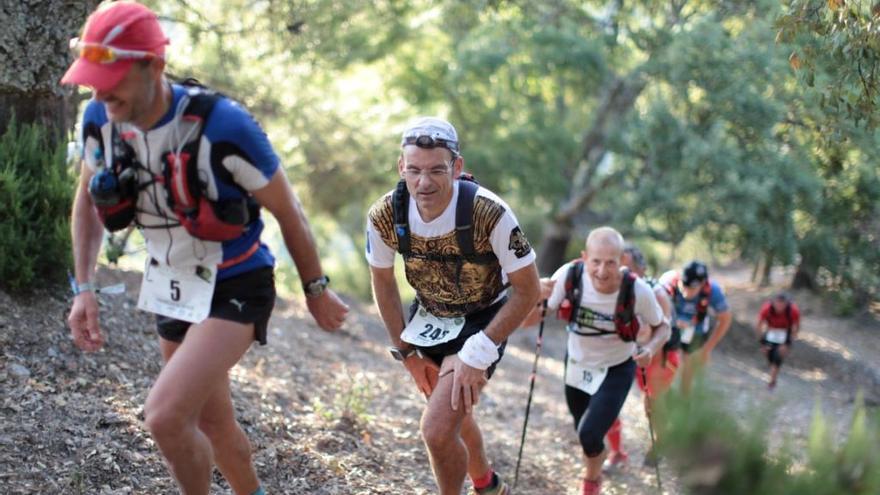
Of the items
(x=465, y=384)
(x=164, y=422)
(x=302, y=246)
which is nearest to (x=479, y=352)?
(x=465, y=384)

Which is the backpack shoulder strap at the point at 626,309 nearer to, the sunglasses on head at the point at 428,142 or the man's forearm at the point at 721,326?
the sunglasses on head at the point at 428,142

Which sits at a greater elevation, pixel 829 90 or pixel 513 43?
pixel 513 43

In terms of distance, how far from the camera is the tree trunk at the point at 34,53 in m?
6.77

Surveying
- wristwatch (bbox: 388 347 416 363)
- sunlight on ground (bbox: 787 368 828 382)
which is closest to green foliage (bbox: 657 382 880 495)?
wristwatch (bbox: 388 347 416 363)

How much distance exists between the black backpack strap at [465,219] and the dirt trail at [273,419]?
128cm

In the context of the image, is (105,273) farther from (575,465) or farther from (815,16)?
(815,16)

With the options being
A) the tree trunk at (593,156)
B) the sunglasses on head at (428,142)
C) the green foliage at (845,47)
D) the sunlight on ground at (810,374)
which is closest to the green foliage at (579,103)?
the tree trunk at (593,156)

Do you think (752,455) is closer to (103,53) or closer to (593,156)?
(103,53)

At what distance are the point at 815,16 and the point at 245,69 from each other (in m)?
9.41

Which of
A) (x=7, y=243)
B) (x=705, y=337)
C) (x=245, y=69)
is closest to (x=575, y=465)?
(x=705, y=337)

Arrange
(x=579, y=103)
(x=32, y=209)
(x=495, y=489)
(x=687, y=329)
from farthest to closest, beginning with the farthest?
1. (x=579, y=103)
2. (x=687, y=329)
3. (x=32, y=209)
4. (x=495, y=489)

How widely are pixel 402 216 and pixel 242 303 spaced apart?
1.08 metres

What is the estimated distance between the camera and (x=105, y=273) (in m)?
9.40

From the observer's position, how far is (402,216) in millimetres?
4742
